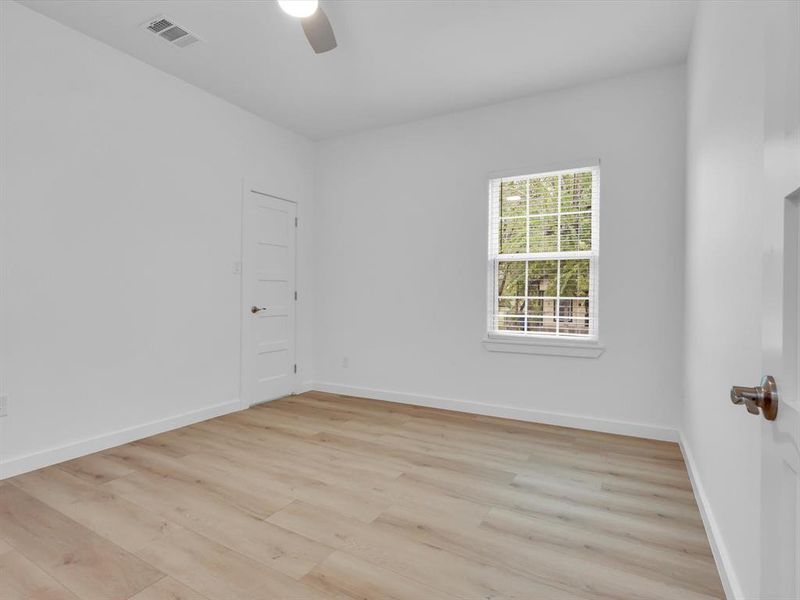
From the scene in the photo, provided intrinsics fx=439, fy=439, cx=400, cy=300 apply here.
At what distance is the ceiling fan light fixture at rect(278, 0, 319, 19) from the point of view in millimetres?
2373

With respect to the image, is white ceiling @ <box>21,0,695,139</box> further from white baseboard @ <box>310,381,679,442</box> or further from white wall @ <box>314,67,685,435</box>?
white baseboard @ <box>310,381,679,442</box>

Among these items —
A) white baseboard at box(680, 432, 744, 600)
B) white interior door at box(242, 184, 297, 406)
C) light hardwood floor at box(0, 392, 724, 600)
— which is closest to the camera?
white baseboard at box(680, 432, 744, 600)

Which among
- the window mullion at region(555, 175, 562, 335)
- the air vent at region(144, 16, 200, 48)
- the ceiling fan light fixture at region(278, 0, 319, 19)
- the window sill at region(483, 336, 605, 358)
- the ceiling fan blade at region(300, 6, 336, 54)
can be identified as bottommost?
the window sill at region(483, 336, 605, 358)

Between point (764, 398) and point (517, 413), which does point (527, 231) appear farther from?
point (764, 398)

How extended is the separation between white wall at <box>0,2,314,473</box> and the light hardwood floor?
1.51 feet

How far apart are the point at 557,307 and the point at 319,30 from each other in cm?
286

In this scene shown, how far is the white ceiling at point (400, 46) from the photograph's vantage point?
2.84 meters

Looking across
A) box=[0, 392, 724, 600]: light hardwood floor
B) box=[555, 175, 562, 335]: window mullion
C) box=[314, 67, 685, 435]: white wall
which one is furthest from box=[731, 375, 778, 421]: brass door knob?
box=[555, 175, 562, 335]: window mullion

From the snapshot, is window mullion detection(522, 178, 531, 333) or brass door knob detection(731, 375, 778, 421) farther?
window mullion detection(522, 178, 531, 333)

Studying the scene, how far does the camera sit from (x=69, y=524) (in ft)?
7.16

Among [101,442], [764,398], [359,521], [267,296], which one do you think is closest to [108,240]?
[101,442]

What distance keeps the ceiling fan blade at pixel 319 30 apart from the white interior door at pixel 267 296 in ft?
6.66

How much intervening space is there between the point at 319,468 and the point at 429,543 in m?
1.10

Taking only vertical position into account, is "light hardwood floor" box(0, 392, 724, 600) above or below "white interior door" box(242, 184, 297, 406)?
below
